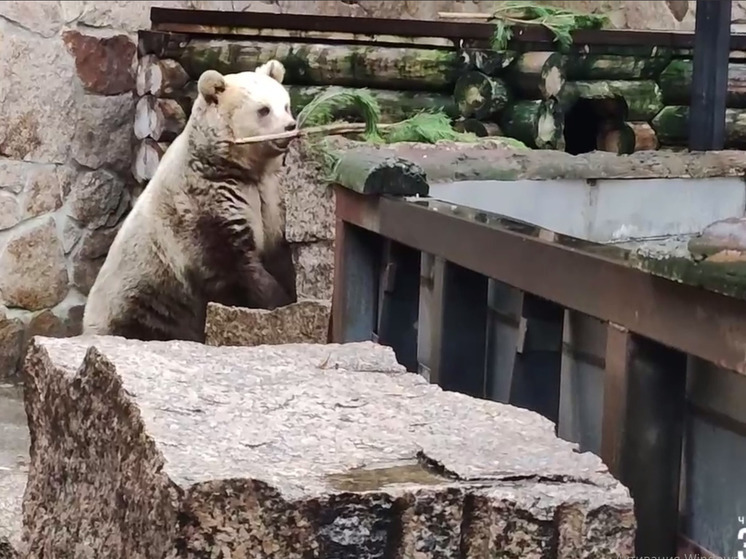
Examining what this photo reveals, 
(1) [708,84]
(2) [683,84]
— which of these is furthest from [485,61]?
(1) [708,84]

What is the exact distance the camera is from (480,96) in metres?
3.24

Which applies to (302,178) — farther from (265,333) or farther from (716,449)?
(716,449)

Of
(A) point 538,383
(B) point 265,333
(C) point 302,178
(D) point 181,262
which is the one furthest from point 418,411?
(D) point 181,262

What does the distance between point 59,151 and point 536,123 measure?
1.56 m

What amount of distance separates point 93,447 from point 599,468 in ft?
1.72

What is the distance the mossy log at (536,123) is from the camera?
322 centimetres

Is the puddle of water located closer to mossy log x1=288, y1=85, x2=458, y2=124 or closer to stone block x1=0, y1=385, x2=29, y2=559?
stone block x1=0, y1=385, x2=29, y2=559

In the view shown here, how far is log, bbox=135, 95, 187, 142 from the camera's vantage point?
3377 mm

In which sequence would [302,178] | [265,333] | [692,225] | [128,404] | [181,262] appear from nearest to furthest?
1. [128,404]
2. [692,225]
3. [302,178]
4. [265,333]
5. [181,262]

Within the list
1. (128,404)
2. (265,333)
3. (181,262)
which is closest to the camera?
(128,404)

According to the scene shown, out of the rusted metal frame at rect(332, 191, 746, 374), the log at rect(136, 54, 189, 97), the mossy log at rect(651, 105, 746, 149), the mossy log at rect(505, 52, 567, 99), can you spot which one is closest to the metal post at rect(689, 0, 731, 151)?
the rusted metal frame at rect(332, 191, 746, 374)

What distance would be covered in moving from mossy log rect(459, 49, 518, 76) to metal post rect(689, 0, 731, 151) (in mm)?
1226

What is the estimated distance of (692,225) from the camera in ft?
5.88

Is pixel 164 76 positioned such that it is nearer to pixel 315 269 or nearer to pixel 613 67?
pixel 613 67
